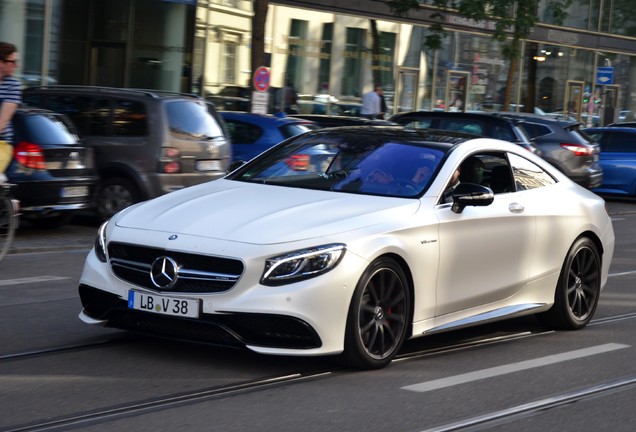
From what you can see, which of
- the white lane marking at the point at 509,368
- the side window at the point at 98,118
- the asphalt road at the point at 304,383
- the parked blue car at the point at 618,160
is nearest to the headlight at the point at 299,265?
the asphalt road at the point at 304,383

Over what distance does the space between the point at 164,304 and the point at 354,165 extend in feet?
5.93

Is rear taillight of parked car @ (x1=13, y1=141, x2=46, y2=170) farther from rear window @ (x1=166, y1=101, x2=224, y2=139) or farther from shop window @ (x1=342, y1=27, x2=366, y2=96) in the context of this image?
shop window @ (x1=342, y1=27, x2=366, y2=96)

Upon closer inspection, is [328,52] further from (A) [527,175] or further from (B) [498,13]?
(A) [527,175]

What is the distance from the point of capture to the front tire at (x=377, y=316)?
6.57m

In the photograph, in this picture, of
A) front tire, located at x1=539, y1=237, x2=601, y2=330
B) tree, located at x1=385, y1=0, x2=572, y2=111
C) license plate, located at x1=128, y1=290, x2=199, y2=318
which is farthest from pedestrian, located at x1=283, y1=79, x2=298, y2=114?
license plate, located at x1=128, y1=290, x2=199, y2=318

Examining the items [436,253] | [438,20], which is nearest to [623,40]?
[438,20]

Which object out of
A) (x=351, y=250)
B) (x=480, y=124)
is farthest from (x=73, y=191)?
(x=480, y=124)

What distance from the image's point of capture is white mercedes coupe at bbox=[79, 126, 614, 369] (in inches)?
250

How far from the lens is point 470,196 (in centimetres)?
737

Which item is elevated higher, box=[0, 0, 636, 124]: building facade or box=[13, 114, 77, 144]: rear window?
box=[0, 0, 636, 124]: building facade

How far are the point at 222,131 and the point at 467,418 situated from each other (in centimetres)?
1005

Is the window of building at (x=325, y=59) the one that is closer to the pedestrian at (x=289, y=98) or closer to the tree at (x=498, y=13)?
the pedestrian at (x=289, y=98)

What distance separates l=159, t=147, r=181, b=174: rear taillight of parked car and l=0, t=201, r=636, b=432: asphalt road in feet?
19.5

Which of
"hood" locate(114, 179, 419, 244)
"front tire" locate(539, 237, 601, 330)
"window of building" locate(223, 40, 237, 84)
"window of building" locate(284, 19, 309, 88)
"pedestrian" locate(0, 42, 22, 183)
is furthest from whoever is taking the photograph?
"window of building" locate(284, 19, 309, 88)
